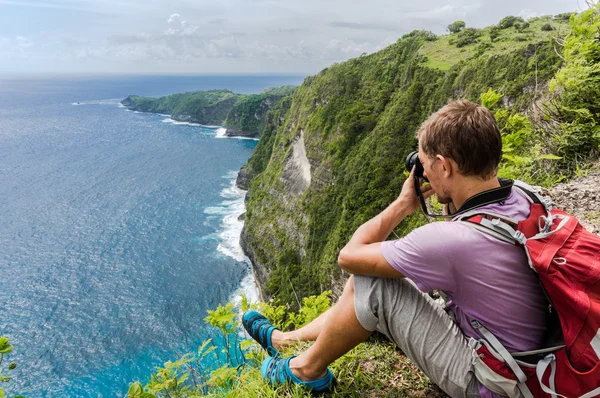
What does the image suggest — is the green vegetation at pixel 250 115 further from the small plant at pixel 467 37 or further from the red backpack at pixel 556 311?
the red backpack at pixel 556 311

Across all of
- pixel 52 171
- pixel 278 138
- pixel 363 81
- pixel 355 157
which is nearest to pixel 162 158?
pixel 52 171

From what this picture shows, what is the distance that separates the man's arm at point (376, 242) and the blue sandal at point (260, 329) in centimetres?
177

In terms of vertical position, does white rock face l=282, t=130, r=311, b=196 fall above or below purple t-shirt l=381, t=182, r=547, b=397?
below

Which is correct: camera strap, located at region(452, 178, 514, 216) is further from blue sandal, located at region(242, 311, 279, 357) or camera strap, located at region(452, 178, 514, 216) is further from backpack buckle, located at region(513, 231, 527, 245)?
blue sandal, located at region(242, 311, 279, 357)

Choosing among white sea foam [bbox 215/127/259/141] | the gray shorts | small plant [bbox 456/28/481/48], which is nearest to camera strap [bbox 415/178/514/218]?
the gray shorts

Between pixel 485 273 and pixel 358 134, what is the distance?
4943 centimetres

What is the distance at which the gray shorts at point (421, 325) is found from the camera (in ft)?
8.21

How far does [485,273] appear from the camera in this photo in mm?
2131

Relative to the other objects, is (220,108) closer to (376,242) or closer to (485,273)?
(376,242)

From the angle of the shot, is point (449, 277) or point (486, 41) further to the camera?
point (486, 41)

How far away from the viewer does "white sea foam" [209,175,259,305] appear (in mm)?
47969

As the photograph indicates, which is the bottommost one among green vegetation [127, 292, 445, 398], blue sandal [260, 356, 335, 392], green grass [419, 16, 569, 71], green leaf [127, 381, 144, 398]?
green vegetation [127, 292, 445, 398]

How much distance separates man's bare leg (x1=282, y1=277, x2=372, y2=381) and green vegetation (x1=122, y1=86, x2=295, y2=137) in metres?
138

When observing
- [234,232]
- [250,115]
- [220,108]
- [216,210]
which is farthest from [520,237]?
[220,108]
